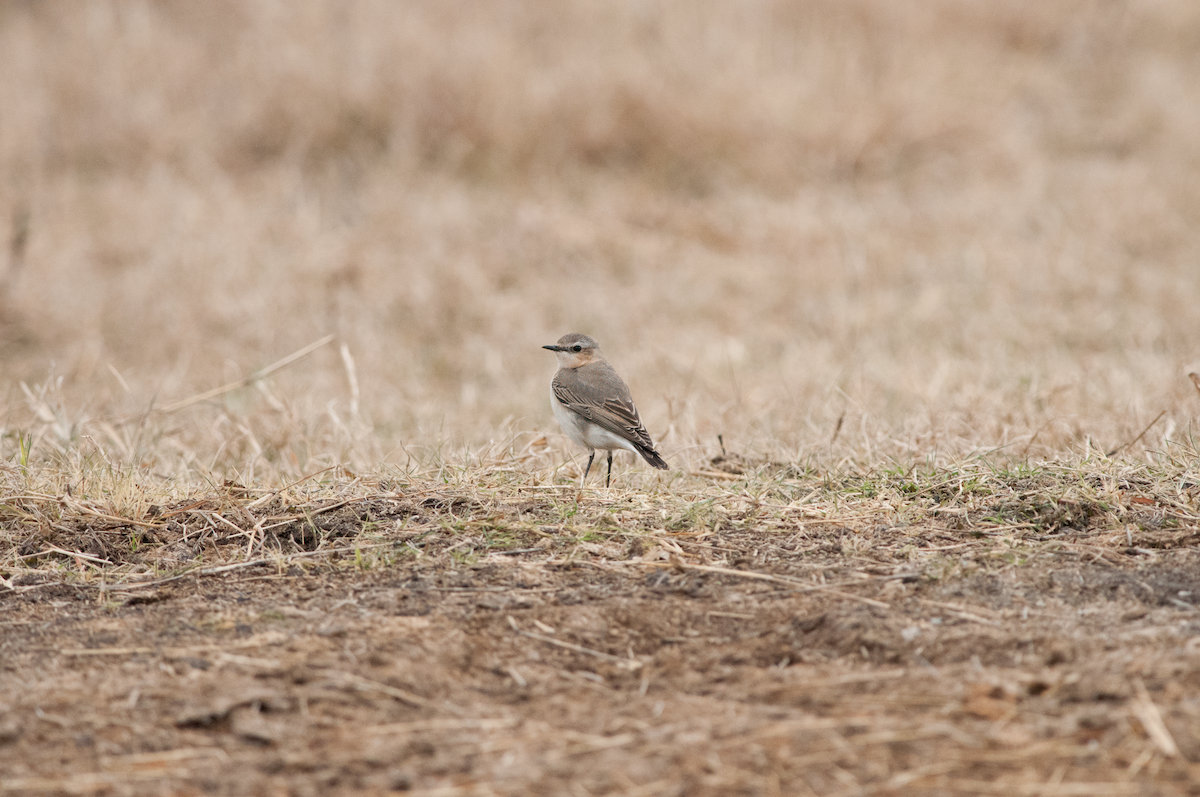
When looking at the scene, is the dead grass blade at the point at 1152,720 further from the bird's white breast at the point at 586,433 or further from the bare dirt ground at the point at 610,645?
the bird's white breast at the point at 586,433

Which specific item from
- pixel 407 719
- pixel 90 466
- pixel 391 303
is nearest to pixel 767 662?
pixel 407 719

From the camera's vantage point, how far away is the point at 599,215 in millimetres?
10773

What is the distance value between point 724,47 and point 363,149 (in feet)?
12.7

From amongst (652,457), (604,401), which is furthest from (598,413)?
(652,457)

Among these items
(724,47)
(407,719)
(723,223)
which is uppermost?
(724,47)

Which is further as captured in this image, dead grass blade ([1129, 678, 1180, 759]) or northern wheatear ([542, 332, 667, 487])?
northern wheatear ([542, 332, 667, 487])

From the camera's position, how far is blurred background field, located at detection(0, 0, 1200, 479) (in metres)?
6.94

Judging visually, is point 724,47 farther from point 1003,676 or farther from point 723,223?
point 1003,676

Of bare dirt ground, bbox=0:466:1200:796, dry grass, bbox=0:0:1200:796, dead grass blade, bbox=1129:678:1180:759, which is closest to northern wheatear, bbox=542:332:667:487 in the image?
dry grass, bbox=0:0:1200:796

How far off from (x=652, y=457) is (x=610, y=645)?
1.76 m

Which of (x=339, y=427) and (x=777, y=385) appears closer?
(x=339, y=427)

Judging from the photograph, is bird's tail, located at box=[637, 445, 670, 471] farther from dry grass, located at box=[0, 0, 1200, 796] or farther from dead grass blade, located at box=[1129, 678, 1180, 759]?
dead grass blade, located at box=[1129, 678, 1180, 759]

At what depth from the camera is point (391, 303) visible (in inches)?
367

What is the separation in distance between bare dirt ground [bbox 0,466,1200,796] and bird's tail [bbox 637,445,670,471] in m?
0.49
